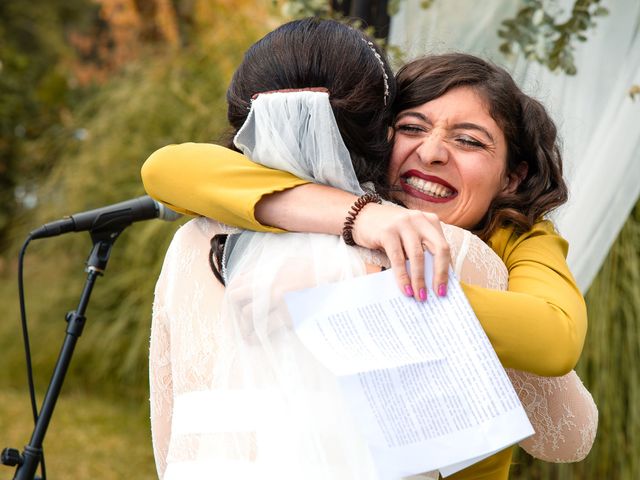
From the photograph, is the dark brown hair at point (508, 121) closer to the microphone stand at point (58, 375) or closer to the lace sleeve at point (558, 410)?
the lace sleeve at point (558, 410)

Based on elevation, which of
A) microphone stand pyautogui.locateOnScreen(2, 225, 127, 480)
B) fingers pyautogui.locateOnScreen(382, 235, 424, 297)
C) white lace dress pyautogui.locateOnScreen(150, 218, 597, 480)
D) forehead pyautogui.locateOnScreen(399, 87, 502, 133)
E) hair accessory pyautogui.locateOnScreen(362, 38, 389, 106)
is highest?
hair accessory pyautogui.locateOnScreen(362, 38, 389, 106)

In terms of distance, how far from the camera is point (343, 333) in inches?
54.7

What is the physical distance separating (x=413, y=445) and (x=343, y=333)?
198 millimetres

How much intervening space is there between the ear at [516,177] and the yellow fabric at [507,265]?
192mm

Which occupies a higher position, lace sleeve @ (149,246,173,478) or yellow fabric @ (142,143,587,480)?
yellow fabric @ (142,143,587,480)

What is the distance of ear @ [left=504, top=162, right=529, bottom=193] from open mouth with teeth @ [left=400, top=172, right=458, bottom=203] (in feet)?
0.73

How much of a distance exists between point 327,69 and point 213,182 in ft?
0.93

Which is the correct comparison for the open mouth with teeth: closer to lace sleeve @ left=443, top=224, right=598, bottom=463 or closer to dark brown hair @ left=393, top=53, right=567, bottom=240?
dark brown hair @ left=393, top=53, right=567, bottom=240

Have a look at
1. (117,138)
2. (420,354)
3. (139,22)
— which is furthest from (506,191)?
(139,22)

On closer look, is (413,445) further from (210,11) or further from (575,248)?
(210,11)

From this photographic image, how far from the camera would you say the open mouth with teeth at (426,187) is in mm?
1847

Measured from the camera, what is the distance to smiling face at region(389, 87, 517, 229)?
1.84 m

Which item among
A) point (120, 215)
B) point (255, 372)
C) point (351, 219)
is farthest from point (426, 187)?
point (120, 215)

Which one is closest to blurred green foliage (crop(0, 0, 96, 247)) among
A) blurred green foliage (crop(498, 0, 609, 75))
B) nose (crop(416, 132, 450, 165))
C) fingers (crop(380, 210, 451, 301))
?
blurred green foliage (crop(498, 0, 609, 75))
